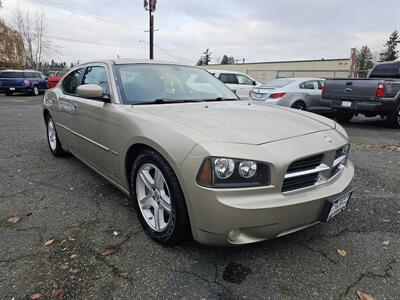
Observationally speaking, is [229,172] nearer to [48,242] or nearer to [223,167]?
[223,167]

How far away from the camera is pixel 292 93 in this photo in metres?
9.21

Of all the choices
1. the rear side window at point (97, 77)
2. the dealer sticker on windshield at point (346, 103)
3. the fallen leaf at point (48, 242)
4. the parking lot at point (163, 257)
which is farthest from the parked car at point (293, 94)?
the fallen leaf at point (48, 242)

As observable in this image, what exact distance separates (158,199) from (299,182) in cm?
110

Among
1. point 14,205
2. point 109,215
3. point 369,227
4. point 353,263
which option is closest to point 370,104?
point 369,227

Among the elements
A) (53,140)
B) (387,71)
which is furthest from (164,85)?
(387,71)

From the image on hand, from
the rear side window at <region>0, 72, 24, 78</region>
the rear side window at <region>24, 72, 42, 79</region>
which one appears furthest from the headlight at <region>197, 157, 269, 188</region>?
the rear side window at <region>24, 72, 42, 79</region>

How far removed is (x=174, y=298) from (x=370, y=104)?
7626 mm

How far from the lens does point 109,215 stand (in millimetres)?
3045

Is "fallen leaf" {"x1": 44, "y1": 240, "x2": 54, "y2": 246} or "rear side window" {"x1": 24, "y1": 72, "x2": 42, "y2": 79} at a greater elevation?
"rear side window" {"x1": 24, "y1": 72, "x2": 42, "y2": 79}

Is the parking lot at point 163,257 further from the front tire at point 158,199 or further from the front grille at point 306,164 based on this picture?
the front grille at point 306,164

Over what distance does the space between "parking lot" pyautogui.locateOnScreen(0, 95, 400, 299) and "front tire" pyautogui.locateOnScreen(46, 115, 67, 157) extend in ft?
4.38

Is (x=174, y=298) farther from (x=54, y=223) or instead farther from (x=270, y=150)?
(x=54, y=223)

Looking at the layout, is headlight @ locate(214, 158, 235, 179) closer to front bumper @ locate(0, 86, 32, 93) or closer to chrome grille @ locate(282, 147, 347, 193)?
chrome grille @ locate(282, 147, 347, 193)

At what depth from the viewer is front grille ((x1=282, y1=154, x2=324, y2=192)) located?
2.06 metres
